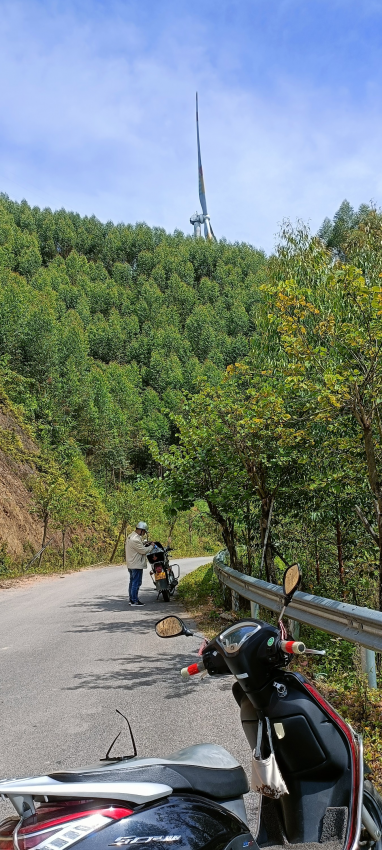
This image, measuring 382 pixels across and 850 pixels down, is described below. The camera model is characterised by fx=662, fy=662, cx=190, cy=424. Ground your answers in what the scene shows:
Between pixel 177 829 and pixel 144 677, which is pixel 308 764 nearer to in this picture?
pixel 177 829

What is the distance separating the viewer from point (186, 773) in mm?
2125

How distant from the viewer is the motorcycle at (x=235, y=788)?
1811 millimetres

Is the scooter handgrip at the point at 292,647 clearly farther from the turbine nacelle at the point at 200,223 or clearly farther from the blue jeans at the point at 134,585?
the turbine nacelle at the point at 200,223

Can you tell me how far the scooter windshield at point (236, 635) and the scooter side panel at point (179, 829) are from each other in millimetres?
583

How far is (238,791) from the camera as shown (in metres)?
2.25

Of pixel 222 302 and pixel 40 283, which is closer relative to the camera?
pixel 40 283

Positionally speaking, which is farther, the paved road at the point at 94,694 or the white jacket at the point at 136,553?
the white jacket at the point at 136,553

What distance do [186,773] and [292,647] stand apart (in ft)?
1.96

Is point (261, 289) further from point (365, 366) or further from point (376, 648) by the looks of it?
point (376, 648)

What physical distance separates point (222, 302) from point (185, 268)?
11949 mm

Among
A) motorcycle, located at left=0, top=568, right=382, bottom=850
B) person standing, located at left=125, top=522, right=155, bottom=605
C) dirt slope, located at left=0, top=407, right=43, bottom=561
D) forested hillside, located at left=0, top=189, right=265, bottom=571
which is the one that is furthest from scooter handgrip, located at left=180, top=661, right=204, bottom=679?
dirt slope, located at left=0, top=407, right=43, bottom=561

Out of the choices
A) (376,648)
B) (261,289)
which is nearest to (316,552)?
(261,289)

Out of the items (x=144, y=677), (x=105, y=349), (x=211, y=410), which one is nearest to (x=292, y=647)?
(x=144, y=677)

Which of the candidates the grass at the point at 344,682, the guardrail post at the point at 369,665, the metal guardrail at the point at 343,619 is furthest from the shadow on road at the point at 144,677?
the guardrail post at the point at 369,665
